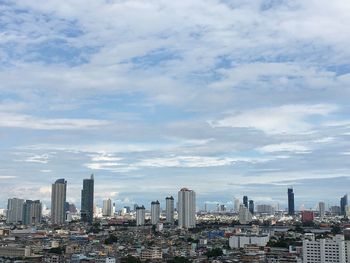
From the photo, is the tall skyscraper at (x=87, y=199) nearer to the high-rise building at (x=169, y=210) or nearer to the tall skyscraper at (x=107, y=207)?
the high-rise building at (x=169, y=210)

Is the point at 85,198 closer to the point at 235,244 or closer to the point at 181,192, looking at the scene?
the point at 181,192

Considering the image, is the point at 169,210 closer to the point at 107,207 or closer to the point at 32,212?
the point at 32,212

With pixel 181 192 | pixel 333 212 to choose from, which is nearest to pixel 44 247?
pixel 181 192

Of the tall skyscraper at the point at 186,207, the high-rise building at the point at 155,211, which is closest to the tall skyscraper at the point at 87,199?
the high-rise building at the point at 155,211

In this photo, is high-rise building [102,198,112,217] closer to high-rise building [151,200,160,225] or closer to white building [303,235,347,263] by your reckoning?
high-rise building [151,200,160,225]

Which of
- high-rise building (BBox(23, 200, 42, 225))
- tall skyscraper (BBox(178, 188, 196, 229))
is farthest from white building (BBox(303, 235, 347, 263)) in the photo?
high-rise building (BBox(23, 200, 42, 225))

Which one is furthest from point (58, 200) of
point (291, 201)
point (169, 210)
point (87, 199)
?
point (291, 201)
